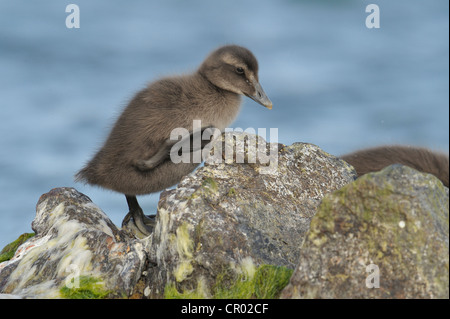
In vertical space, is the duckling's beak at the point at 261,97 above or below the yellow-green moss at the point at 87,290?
above

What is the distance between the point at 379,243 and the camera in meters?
2.79

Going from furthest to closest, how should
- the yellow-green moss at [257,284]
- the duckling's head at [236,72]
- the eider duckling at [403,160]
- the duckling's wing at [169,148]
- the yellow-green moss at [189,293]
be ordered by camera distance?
the eider duckling at [403,160] < the duckling's head at [236,72] < the duckling's wing at [169,148] < the yellow-green moss at [189,293] < the yellow-green moss at [257,284]

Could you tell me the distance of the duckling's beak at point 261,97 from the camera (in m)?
5.23

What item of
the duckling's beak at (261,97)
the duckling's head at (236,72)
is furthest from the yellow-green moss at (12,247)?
the duckling's beak at (261,97)

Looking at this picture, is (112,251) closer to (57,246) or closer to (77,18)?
(57,246)

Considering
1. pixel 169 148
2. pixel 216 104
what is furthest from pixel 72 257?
pixel 216 104

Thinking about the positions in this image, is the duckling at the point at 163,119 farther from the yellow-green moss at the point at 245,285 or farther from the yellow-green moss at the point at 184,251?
the yellow-green moss at the point at 245,285

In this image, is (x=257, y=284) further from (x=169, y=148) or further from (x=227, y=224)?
(x=169, y=148)

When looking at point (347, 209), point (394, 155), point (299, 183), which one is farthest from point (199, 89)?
point (347, 209)

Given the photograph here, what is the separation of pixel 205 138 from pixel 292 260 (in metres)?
1.54

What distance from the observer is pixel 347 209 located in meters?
2.85

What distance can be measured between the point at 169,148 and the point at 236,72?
3.04ft

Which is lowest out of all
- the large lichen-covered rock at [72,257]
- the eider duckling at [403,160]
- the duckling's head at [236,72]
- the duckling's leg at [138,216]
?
the large lichen-covered rock at [72,257]

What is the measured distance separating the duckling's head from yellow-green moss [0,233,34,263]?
81.6 inches
